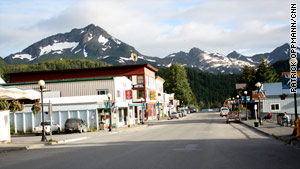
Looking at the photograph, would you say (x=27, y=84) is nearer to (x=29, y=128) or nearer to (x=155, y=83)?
(x=29, y=128)

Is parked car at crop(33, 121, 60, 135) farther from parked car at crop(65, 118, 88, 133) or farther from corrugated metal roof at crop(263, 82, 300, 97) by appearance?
corrugated metal roof at crop(263, 82, 300, 97)

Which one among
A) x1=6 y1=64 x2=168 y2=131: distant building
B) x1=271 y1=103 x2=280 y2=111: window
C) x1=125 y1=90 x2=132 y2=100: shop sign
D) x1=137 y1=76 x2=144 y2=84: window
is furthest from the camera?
x1=137 y1=76 x2=144 y2=84: window

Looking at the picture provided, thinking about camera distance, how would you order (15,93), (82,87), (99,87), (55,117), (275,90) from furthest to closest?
(275,90) → (82,87) → (99,87) → (55,117) → (15,93)

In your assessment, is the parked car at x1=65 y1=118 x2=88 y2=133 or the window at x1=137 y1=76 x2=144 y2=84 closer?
the parked car at x1=65 y1=118 x2=88 y2=133

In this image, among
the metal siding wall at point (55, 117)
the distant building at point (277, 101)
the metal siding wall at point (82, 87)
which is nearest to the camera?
the metal siding wall at point (55, 117)

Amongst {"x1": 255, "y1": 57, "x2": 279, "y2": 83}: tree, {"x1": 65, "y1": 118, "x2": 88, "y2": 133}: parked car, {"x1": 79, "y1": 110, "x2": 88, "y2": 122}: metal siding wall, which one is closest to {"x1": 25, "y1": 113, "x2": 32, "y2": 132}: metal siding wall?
{"x1": 79, "y1": 110, "x2": 88, "y2": 122}: metal siding wall

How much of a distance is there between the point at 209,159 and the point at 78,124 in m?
24.7

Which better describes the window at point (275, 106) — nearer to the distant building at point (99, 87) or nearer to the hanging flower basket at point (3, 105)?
the distant building at point (99, 87)

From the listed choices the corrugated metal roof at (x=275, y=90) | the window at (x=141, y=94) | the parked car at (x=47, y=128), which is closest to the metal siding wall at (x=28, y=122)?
the parked car at (x=47, y=128)

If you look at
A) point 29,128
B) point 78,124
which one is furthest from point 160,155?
point 29,128

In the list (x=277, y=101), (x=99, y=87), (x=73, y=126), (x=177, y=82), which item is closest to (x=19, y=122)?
(x=73, y=126)

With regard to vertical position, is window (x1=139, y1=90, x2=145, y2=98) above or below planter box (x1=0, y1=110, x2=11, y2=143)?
above

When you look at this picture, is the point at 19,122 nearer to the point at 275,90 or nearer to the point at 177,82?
the point at 275,90

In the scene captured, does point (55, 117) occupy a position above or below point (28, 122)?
above
